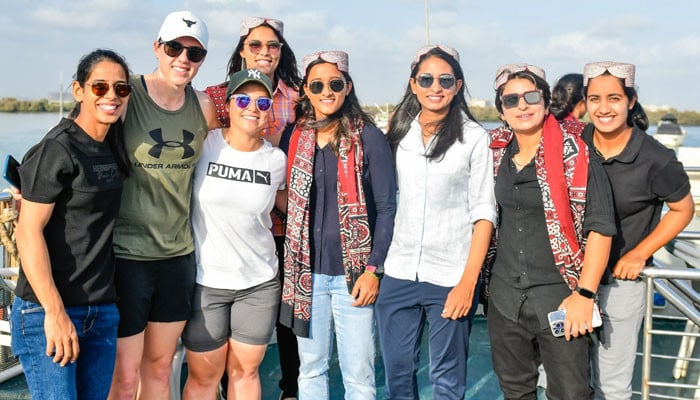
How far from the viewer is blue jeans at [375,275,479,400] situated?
263 cm

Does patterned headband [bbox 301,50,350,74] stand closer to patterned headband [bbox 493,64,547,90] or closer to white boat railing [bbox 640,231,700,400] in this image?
patterned headband [bbox 493,64,547,90]

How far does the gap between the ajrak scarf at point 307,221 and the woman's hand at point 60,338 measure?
91 centimetres

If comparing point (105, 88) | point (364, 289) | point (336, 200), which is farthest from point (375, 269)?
point (105, 88)

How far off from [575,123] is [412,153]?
3.16 feet

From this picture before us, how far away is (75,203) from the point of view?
2.10m

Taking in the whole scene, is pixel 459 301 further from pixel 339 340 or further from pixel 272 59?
pixel 272 59

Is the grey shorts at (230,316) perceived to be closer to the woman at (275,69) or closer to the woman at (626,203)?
the woman at (275,69)

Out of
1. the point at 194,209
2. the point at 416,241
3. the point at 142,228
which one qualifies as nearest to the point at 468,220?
the point at 416,241

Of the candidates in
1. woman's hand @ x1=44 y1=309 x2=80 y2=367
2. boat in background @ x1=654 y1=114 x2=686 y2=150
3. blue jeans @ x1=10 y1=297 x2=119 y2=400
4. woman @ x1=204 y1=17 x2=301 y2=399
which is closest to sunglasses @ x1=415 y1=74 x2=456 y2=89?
woman @ x1=204 y1=17 x2=301 y2=399

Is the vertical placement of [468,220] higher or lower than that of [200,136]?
lower

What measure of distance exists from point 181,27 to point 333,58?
69cm

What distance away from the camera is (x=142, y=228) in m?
2.42

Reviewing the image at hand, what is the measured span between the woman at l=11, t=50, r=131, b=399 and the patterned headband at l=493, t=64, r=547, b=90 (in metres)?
1.63

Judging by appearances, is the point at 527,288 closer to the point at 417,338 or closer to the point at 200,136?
the point at 417,338
